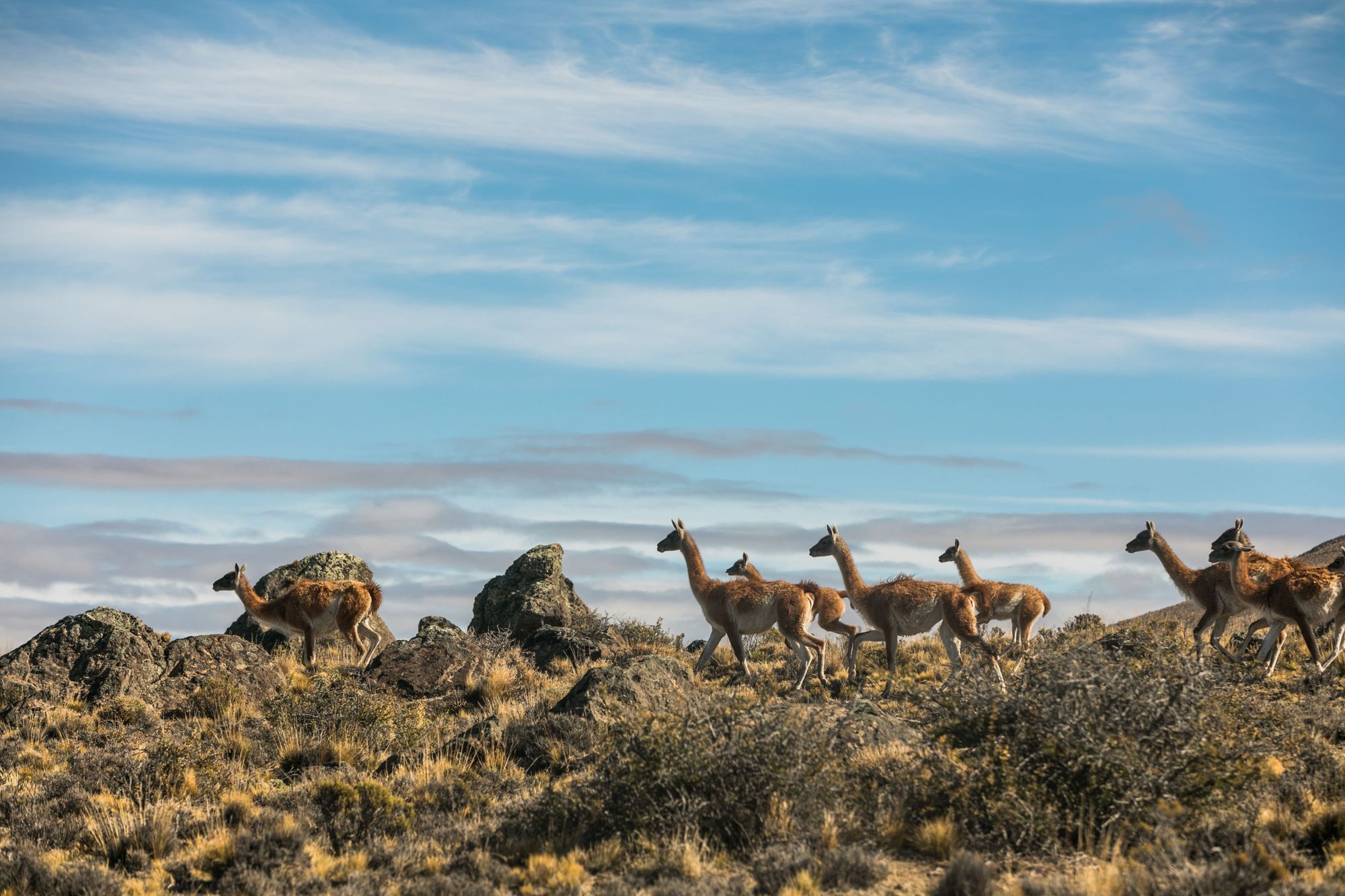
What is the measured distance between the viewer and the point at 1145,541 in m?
24.0

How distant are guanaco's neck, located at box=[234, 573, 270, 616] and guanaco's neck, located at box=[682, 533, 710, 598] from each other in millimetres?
7916

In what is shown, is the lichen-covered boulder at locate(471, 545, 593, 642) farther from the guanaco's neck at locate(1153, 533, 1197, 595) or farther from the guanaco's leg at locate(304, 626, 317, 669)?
the guanaco's neck at locate(1153, 533, 1197, 595)

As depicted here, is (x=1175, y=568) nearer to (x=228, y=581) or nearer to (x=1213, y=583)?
(x=1213, y=583)

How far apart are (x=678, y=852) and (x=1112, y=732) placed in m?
4.05

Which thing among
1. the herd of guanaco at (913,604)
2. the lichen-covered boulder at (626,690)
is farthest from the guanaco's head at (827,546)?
the lichen-covered boulder at (626,690)

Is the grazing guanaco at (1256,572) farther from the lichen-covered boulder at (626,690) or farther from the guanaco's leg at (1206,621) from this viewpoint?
the lichen-covered boulder at (626,690)

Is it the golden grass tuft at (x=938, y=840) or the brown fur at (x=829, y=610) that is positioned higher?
the brown fur at (x=829, y=610)

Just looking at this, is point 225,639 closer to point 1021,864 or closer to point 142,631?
point 142,631

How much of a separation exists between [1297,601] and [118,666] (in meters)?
18.4

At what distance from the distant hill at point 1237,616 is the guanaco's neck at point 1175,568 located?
602 millimetres

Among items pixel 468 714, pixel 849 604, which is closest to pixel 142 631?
pixel 468 714

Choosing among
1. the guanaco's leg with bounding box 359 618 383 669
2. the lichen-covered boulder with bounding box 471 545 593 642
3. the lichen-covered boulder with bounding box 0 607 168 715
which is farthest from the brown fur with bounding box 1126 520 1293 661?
the lichen-covered boulder with bounding box 0 607 168 715

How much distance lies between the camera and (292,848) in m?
12.6

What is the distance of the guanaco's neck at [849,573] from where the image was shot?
20859mm
